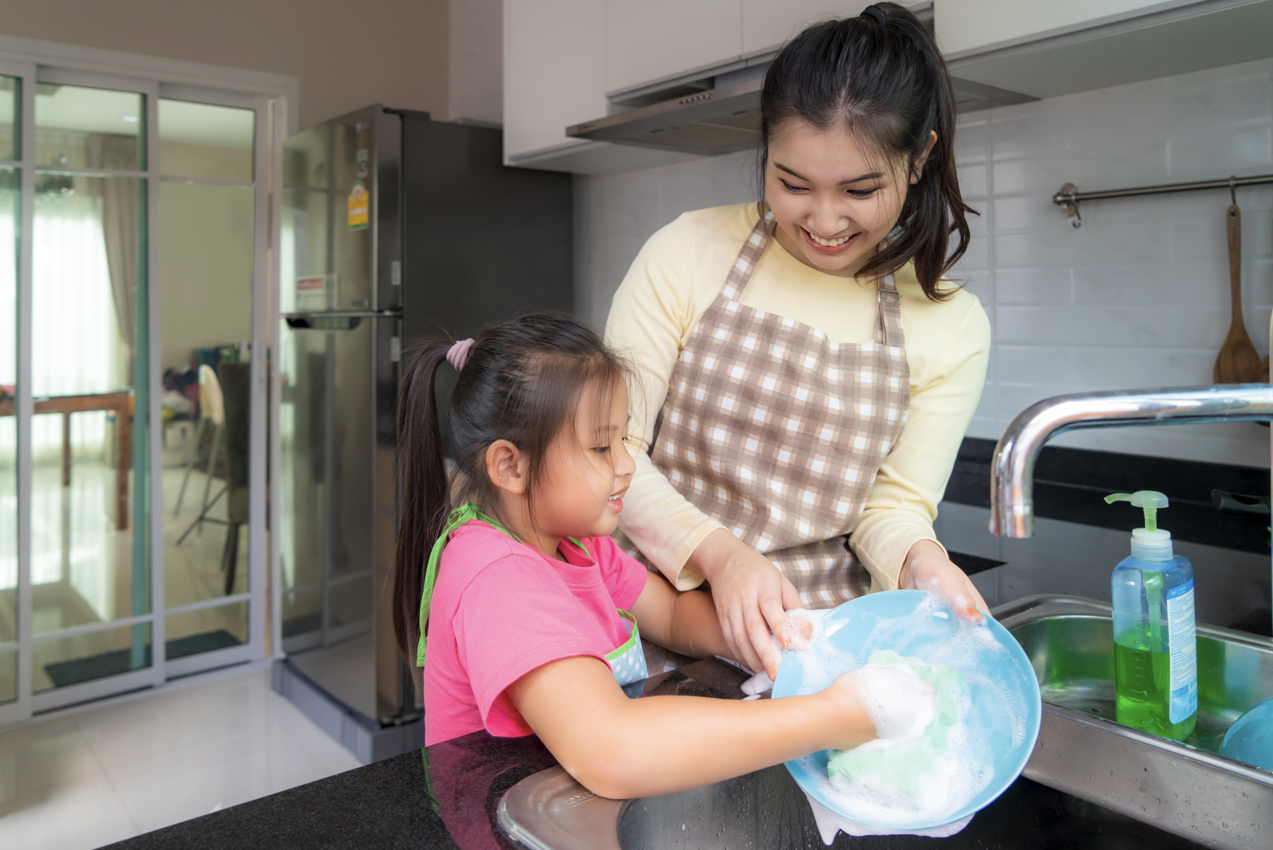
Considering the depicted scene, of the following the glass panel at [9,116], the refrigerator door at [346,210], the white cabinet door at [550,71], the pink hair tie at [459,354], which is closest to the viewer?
the pink hair tie at [459,354]

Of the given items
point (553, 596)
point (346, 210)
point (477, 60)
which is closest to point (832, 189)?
point (553, 596)

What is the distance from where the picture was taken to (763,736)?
61cm

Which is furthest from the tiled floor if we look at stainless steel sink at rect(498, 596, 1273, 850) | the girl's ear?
stainless steel sink at rect(498, 596, 1273, 850)

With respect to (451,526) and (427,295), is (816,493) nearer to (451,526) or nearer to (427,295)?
(451,526)

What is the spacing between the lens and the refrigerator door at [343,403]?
2.54 m

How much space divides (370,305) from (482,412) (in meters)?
1.81

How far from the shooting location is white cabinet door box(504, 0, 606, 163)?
231 cm

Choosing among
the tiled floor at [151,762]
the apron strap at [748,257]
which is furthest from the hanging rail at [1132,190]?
the tiled floor at [151,762]

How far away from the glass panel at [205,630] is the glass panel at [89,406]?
0.44ft

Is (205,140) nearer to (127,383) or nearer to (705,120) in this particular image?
(127,383)

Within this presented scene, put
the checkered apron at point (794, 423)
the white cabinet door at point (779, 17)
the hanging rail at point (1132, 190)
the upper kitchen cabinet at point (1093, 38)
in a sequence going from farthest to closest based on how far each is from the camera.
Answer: the white cabinet door at point (779, 17) → the hanging rail at point (1132, 190) → the upper kitchen cabinet at point (1093, 38) → the checkered apron at point (794, 423)

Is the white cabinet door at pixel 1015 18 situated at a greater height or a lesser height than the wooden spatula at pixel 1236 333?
greater

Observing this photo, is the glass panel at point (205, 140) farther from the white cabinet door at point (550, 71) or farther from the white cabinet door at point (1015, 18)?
the white cabinet door at point (1015, 18)

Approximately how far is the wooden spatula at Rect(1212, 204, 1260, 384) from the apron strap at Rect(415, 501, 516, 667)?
1302mm
